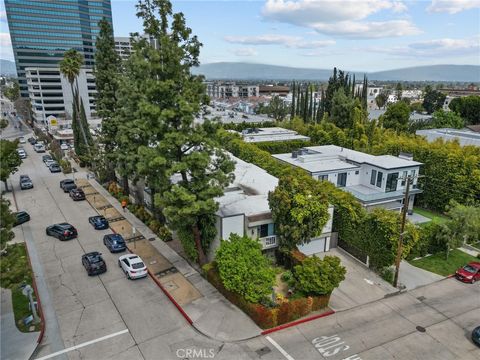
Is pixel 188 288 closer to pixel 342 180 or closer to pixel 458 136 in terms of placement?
pixel 342 180

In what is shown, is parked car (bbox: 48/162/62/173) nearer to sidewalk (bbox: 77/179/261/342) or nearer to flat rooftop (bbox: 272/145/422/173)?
sidewalk (bbox: 77/179/261/342)

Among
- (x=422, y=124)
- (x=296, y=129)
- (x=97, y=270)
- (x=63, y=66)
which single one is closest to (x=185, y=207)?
(x=97, y=270)

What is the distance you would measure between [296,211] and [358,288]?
707 centimetres

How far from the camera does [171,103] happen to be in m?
21.0

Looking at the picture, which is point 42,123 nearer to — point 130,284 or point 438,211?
point 130,284

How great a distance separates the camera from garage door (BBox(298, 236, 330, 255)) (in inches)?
1072

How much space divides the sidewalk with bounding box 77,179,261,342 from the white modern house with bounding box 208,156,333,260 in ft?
9.56

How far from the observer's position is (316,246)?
27.8m

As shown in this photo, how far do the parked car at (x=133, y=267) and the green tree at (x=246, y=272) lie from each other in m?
6.88

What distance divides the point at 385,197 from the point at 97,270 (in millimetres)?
27563

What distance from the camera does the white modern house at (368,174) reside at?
33.8 meters

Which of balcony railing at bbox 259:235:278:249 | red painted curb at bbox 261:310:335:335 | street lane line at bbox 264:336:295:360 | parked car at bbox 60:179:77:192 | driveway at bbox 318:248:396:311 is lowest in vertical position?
driveway at bbox 318:248:396:311

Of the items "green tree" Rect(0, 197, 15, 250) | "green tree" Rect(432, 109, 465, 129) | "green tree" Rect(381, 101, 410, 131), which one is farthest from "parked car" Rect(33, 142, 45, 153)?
"green tree" Rect(432, 109, 465, 129)

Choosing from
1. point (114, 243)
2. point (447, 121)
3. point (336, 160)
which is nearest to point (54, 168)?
point (114, 243)
